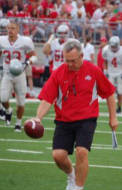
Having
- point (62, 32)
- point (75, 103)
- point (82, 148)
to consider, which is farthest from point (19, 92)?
point (82, 148)

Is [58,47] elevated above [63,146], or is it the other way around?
[63,146]

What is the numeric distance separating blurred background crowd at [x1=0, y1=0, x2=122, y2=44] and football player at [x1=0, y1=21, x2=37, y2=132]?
7376 millimetres

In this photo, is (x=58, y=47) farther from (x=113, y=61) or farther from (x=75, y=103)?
(x=75, y=103)

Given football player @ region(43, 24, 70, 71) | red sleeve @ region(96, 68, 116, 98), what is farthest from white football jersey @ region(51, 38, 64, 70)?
red sleeve @ region(96, 68, 116, 98)

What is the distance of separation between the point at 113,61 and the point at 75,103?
386 inches

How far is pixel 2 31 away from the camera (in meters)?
18.9

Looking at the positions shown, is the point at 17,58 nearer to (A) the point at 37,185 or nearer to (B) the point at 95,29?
(A) the point at 37,185

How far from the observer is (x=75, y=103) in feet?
25.6

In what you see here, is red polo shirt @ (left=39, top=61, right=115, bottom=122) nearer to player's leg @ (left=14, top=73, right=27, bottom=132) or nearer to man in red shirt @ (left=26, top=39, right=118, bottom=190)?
man in red shirt @ (left=26, top=39, right=118, bottom=190)

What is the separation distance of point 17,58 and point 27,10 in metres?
8.84

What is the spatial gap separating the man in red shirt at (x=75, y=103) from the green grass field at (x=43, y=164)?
0.81 meters

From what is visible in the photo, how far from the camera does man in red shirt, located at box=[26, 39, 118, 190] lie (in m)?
7.74

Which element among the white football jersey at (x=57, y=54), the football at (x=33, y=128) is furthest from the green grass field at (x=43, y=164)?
the white football jersey at (x=57, y=54)

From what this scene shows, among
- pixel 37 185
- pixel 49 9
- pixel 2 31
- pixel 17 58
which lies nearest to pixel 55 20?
pixel 49 9
